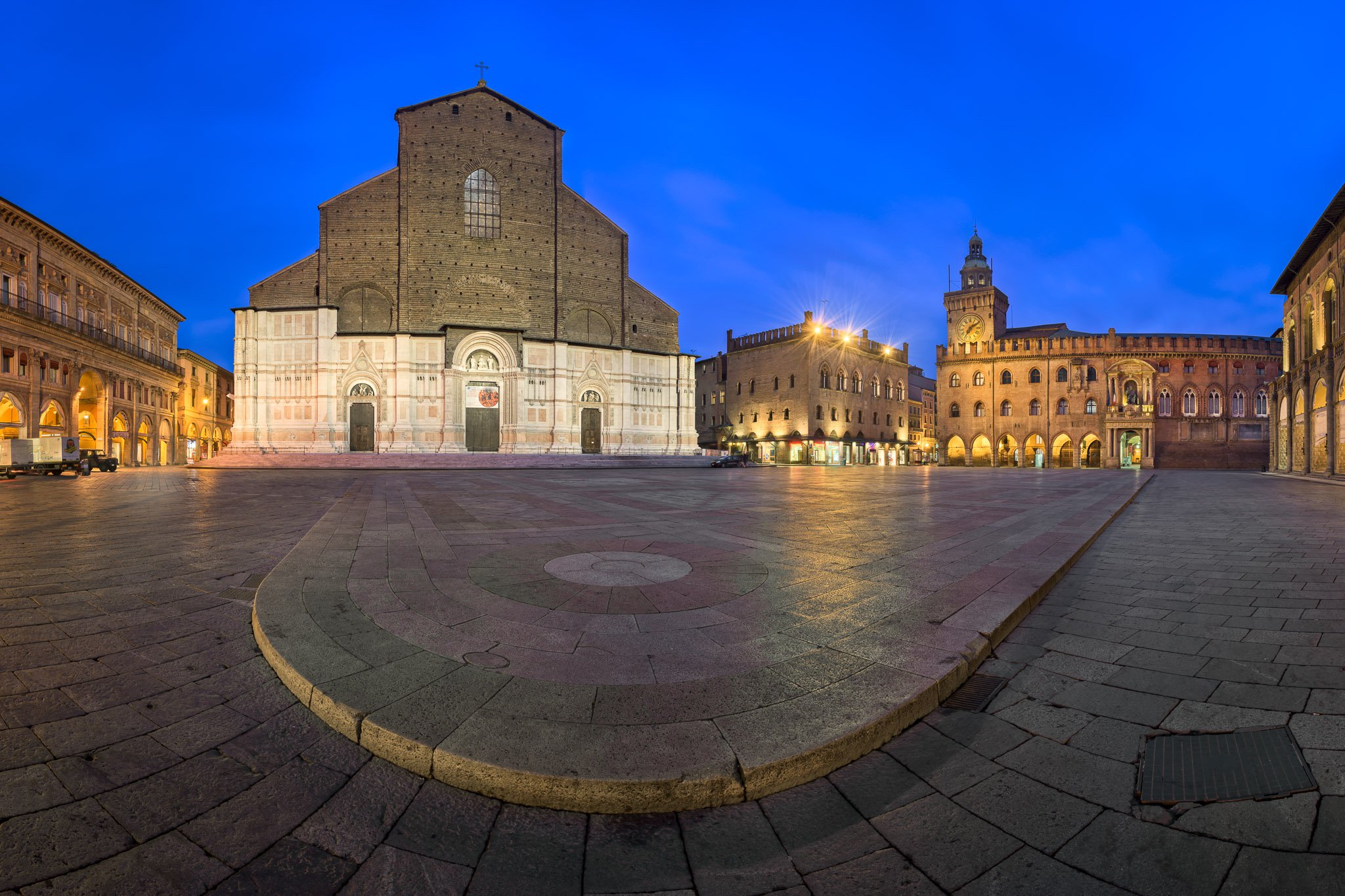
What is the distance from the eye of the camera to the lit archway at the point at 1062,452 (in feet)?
190

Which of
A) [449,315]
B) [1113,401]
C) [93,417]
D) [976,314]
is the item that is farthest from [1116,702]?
[976,314]

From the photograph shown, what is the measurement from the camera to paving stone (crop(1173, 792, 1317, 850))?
1896mm

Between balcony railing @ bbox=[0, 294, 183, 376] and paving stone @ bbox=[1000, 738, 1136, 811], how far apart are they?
1861 inches

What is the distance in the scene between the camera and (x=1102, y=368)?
56.9 meters

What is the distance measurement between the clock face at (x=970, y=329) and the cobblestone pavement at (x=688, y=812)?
77.7 m

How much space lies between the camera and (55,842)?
186 centimetres

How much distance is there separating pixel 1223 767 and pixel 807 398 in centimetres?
5298

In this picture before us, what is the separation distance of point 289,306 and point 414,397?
10204mm

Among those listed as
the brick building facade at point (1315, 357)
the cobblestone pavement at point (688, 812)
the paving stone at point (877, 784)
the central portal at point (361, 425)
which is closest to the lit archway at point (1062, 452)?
the brick building facade at point (1315, 357)

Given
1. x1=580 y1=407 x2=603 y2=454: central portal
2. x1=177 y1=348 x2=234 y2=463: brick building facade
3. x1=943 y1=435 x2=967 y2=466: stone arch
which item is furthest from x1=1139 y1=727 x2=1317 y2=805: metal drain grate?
x1=177 y1=348 x2=234 y2=463: brick building facade

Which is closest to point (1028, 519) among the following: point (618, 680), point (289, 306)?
point (618, 680)

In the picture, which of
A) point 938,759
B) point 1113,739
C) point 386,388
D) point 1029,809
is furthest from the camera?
point 386,388

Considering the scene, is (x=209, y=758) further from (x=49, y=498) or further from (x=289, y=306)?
(x=289, y=306)

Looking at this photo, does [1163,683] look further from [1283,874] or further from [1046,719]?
[1283,874]
